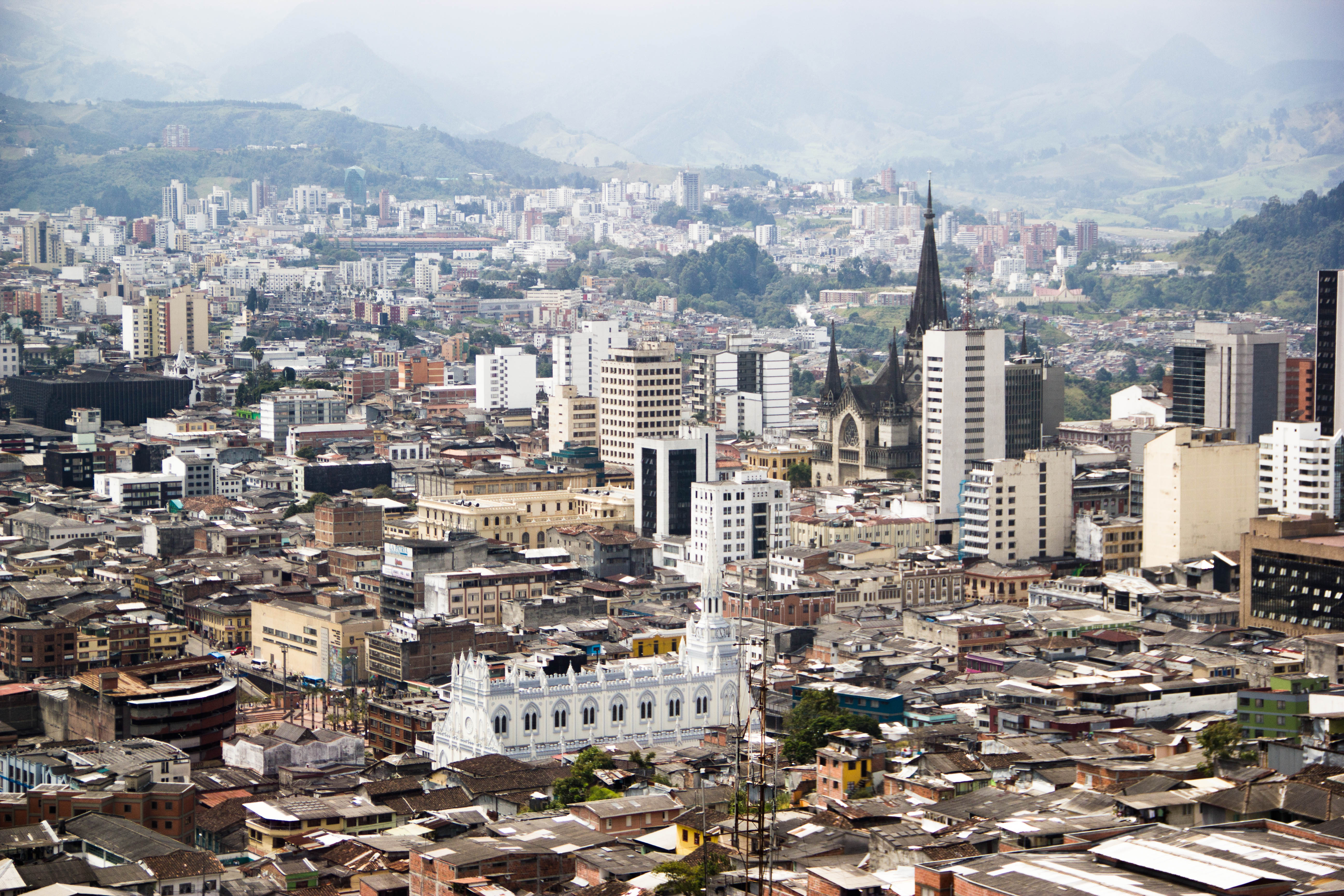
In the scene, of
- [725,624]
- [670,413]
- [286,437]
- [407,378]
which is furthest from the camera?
[407,378]

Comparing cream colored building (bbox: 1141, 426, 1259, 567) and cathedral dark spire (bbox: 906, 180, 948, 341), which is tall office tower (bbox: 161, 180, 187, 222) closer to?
cathedral dark spire (bbox: 906, 180, 948, 341)

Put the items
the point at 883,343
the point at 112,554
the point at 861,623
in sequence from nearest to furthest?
the point at 861,623, the point at 112,554, the point at 883,343

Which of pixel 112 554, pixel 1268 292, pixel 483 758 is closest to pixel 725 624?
pixel 483 758

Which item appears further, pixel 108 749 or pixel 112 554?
pixel 112 554

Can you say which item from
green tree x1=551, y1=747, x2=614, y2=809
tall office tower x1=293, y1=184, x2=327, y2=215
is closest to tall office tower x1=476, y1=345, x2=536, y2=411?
green tree x1=551, y1=747, x2=614, y2=809

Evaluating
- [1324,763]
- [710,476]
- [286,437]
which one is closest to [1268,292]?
[286,437]

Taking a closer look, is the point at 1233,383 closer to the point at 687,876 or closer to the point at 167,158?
the point at 687,876

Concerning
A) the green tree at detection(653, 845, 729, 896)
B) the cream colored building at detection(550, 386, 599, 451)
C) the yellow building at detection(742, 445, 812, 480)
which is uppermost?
the cream colored building at detection(550, 386, 599, 451)

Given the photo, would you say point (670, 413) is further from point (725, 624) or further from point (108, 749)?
point (108, 749)

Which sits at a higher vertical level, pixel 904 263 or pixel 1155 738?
pixel 904 263
